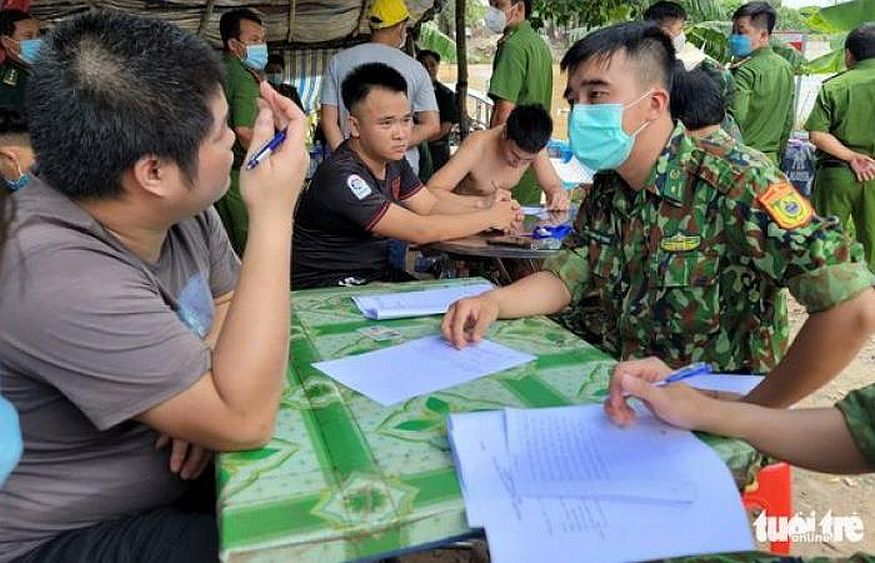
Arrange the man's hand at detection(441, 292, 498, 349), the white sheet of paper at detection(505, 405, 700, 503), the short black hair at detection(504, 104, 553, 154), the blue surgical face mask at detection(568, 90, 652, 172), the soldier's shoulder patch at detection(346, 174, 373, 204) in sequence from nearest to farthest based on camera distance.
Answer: the white sheet of paper at detection(505, 405, 700, 503)
the man's hand at detection(441, 292, 498, 349)
the blue surgical face mask at detection(568, 90, 652, 172)
the soldier's shoulder patch at detection(346, 174, 373, 204)
the short black hair at detection(504, 104, 553, 154)

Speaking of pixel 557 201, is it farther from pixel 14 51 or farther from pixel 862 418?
pixel 14 51

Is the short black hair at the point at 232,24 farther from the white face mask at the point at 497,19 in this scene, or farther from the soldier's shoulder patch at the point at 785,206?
the soldier's shoulder patch at the point at 785,206

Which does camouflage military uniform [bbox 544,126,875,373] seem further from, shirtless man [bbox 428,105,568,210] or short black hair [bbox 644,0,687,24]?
short black hair [bbox 644,0,687,24]

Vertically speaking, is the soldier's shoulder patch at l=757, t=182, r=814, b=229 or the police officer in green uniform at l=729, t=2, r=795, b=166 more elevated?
the police officer in green uniform at l=729, t=2, r=795, b=166

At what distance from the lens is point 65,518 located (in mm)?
1210

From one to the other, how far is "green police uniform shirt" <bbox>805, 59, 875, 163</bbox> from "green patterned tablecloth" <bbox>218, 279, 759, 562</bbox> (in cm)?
439

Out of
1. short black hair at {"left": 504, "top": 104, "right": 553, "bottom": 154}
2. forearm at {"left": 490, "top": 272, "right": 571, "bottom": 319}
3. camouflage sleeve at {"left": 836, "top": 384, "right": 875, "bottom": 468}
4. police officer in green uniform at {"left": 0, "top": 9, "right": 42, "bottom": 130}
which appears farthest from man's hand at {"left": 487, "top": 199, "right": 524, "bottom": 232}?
police officer in green uniform at {"left": 0, "top": 9, "right": 42, "bottom": 130}

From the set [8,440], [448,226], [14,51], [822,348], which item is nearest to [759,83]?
[448,226]

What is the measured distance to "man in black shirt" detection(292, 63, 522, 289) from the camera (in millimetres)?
2701

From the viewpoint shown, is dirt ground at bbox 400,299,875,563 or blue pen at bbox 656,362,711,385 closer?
blue pen at bbox 656,362,711,385

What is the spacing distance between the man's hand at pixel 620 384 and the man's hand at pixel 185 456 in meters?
0.67

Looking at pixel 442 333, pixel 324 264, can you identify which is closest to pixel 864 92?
pixel 324 264

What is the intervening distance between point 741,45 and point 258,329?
5.06m

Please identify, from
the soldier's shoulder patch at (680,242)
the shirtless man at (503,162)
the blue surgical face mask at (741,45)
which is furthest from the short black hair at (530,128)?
the blue surgical face mask at (741,45)
